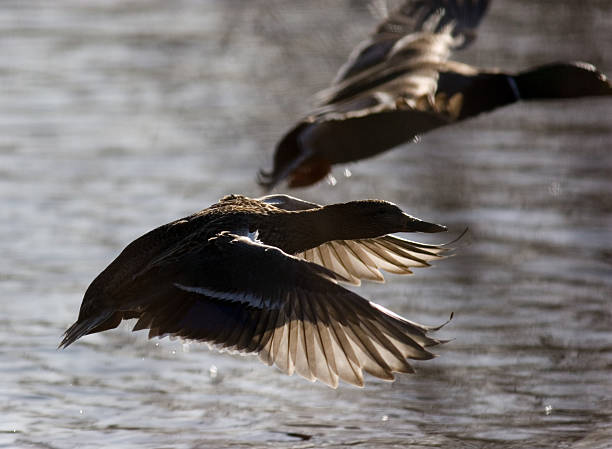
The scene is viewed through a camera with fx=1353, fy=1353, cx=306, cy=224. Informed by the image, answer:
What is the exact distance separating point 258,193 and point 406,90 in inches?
119

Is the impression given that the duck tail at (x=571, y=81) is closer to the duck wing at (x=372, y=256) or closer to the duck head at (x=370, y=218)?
the duck wing at (x=372, y=256)

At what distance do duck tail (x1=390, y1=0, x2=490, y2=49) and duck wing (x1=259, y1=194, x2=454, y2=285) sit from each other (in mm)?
2953

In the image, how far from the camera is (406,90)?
Result: 7.73 m

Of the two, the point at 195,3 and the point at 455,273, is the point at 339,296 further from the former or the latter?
the point at 195,3

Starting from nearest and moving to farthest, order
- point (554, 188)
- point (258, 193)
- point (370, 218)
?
point (370, 218), point (258, 193), point (554, 188)

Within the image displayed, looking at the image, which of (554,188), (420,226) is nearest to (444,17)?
(554,188)

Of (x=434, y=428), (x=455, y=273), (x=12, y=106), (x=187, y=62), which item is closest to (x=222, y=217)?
(x=434, y=428)

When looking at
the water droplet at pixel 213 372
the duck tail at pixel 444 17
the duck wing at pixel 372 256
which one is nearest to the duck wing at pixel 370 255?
the duck wing at pixel 372 256

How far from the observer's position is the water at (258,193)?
683 centimetres

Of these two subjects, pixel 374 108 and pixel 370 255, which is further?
pixel 374 108

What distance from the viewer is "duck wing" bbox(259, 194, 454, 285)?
6816mm

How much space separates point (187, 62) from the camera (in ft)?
48.1

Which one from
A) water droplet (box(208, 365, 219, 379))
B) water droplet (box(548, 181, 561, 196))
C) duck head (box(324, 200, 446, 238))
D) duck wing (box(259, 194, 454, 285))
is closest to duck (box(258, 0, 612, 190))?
duck wing (box(259, 194, 454, 285))

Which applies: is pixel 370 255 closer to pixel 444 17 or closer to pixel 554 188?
pixel 444 17
